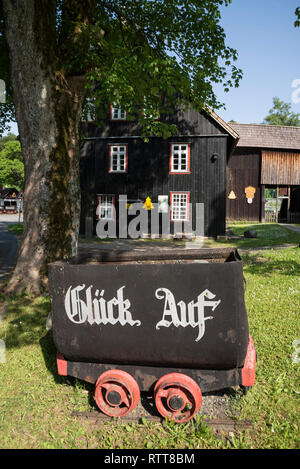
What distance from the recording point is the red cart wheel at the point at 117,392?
3.21 meters

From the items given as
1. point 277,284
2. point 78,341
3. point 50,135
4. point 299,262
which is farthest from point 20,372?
point 299,262

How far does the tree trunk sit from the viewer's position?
661 centimetres

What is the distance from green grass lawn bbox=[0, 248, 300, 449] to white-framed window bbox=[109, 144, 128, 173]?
705 inches

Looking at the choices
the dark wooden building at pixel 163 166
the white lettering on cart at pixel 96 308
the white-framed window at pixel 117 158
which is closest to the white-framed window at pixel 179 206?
the dark wooden building at pixel 163 166

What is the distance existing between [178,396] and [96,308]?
116 centimetres

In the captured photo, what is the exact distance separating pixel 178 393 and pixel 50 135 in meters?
5.66

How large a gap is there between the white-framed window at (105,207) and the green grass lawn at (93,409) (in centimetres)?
1731

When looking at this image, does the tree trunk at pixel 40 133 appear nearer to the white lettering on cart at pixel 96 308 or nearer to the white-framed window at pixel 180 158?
the white lettering on cart at pixel 96 308

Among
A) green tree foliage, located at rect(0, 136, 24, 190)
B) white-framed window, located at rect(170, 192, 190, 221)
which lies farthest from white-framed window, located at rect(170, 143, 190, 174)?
green tree foliage, located at rect(0, 136, 24, 190)

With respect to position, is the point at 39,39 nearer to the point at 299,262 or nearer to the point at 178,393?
the point at 178,393

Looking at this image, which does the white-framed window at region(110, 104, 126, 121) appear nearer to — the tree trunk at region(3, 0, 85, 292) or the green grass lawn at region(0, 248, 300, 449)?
the tree trunk at region(3, 0, 85, 292)

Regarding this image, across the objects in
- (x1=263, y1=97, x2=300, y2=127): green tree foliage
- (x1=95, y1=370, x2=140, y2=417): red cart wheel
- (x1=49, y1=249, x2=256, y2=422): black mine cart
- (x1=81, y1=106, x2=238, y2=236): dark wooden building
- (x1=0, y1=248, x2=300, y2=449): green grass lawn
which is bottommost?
(x1=0, y1=248, x2=300, y2=449): green grass lawn

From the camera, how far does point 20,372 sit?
4.13m

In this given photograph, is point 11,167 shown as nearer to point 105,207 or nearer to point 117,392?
point 105,207
